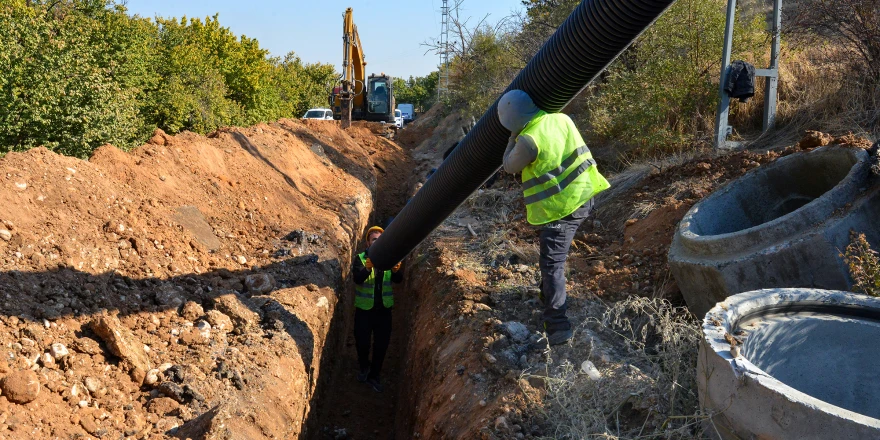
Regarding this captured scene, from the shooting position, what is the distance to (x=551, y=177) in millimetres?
4402

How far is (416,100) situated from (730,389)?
72595 mm

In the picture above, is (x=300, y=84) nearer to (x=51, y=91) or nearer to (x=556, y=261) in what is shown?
(x=51, y=91)

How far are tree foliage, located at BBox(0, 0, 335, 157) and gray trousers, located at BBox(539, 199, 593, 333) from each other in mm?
7842

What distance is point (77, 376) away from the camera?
3949 millimetres

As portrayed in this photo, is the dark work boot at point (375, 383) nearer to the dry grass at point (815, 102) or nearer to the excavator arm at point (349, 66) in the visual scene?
the dry grass at point (815, 102)

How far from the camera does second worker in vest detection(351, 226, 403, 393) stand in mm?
6789

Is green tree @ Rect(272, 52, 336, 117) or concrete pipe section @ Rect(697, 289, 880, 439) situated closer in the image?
concrete pipe section @ Rect(697, 289, 880, 439)

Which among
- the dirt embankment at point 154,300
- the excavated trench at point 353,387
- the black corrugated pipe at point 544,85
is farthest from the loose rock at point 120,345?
the black corrugated pipe at point 544,85

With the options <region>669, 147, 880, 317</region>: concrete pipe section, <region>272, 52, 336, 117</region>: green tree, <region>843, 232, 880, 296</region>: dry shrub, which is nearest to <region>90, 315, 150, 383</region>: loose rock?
<region>669, 147, 880, 317</region>: concrete pipe section

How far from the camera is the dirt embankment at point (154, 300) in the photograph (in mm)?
3910

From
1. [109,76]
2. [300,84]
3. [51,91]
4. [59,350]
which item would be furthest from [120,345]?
[300,84]

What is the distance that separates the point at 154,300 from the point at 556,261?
10.4 feet

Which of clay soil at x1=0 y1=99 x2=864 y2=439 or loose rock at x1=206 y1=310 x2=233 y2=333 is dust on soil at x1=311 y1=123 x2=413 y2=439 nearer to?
clay soil at x1=0 y1=99 x2=864 y2=439

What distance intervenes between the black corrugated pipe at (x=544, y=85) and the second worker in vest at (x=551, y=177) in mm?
153
